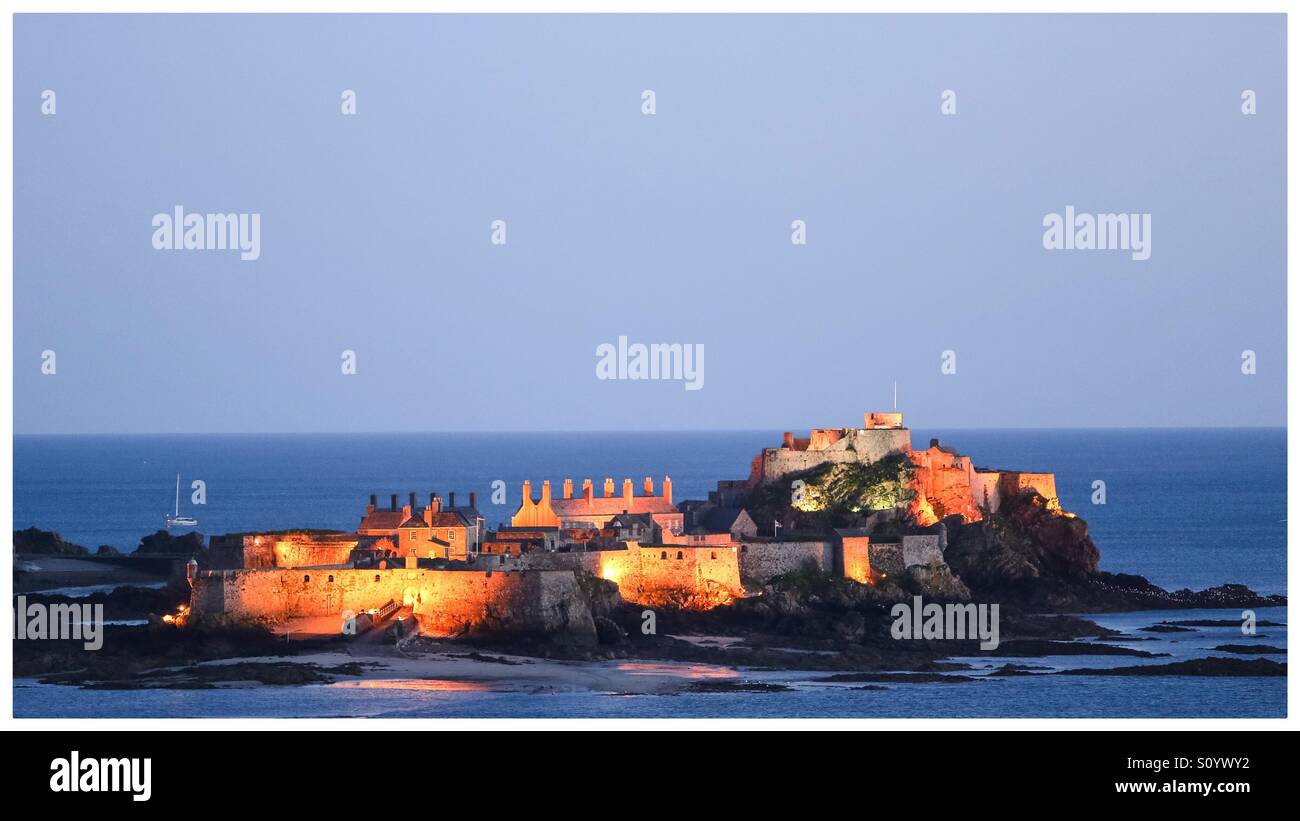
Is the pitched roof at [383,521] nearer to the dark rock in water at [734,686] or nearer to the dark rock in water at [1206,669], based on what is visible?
the dark rock in water at [734,686]

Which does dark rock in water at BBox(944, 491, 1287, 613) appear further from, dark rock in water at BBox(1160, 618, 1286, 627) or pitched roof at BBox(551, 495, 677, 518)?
pitched roof at BBox(551, 495, 677, 518)

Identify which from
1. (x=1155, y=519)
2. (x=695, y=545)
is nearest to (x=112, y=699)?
(x=695, y=545)

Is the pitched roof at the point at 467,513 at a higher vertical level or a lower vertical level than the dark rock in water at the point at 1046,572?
higher

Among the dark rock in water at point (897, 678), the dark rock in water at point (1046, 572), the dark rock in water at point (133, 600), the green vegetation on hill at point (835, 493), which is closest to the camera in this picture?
the dark rock in water at point (897, 678)

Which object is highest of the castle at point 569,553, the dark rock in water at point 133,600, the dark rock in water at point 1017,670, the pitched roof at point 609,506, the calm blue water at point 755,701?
the pitched roof at point 609,506

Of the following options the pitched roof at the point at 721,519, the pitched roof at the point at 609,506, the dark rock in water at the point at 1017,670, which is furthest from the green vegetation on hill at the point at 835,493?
the dark rock in water at the point at 1017,670

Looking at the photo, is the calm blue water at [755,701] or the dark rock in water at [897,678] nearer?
the calm blue water at [755,701]

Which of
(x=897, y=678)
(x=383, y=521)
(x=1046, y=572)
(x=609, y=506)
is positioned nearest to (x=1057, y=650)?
(x=897, y=678)
